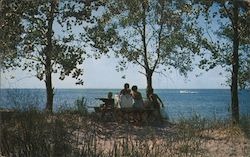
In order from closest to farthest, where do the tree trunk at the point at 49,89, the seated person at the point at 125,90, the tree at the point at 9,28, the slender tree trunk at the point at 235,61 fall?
the tree at the point at 9,28
the slender tree trunk at the point at 235,61
the seated person at the point at 125,90
the tree trunk at the point at 49,89

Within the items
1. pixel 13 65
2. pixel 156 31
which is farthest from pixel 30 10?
pixel 156 31

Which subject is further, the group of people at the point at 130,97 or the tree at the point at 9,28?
Result: the group of people at the point at 130,97

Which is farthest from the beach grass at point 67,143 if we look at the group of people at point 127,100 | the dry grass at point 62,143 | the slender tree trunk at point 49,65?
the slender tree trunk at point 49,65

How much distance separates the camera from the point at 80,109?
13.9 meters

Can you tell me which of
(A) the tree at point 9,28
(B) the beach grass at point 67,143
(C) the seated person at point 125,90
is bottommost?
(B) the beach grass at point 67,143

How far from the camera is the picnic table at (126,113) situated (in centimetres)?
1345

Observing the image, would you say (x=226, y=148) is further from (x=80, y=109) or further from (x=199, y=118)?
(x=80, y=109)

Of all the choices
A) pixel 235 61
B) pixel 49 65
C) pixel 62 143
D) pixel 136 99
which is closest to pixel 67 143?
pixel 62 143

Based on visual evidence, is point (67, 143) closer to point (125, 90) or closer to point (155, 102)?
point (125, 90)

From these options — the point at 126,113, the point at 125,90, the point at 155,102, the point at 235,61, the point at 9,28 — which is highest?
the point at 9,28

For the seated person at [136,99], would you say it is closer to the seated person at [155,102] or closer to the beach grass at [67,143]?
the seated person at [155,102]

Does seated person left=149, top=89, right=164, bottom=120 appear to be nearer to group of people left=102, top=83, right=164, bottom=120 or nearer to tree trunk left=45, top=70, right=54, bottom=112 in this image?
group of people left=102, top=83, right=164, bottom=120

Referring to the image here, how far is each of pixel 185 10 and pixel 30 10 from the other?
4.21m

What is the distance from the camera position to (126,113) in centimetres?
1366
